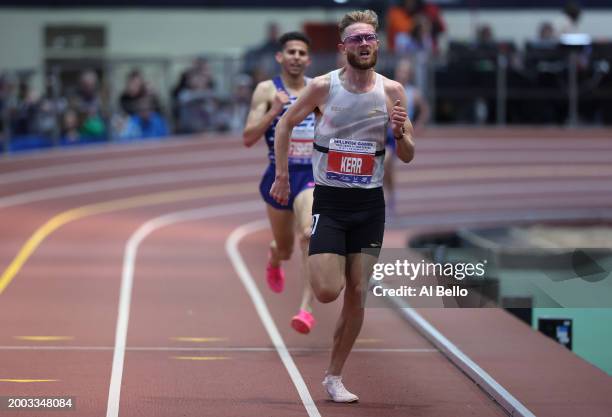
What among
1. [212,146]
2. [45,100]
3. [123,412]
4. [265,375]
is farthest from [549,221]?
[123,412]

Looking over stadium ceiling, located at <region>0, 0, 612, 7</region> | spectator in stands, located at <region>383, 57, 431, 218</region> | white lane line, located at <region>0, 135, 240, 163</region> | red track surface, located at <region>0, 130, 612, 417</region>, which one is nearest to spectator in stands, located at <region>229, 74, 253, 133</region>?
white lane line, located at <region>0, 135, 240, 163</region>

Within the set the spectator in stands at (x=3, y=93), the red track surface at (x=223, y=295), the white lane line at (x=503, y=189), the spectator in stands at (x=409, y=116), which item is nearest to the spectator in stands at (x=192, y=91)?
the red track surface at (x=223, y=295)

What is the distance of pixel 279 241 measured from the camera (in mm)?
10406

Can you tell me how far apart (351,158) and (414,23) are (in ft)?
56.8

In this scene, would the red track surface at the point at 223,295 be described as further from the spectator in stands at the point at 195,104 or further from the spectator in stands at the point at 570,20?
the spectator in stands at the point at 570,20

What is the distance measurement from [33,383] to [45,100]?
→ 46.6 feet

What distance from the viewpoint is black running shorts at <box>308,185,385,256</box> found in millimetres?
7707

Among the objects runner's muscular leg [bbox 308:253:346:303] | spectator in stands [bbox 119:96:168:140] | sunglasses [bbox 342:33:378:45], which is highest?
sunglasses [bbox 342:33:378:45]

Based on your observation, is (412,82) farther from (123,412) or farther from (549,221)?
(123,412)

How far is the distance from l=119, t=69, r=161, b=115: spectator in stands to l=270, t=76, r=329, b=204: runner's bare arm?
14882 millimetres

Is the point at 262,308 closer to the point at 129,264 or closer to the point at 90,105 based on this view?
the point at 129,264

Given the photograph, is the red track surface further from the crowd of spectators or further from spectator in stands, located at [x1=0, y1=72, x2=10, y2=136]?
spectator in stands, located at [x1=0, y1=72, x2=10, y2=136]

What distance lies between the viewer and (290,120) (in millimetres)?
7902

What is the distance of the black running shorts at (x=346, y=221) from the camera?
303 inches
